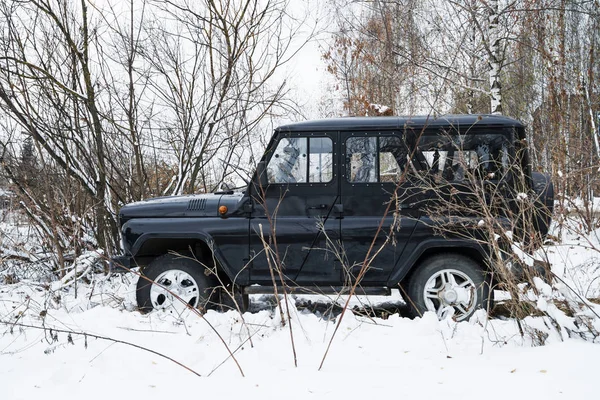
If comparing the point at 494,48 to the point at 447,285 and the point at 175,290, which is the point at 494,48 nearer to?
the point at 447,285

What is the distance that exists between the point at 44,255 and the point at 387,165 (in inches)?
214

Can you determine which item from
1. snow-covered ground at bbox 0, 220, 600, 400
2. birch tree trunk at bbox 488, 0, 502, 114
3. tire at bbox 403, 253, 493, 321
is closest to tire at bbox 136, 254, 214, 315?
snow-covered ground at bbox 0, 220, 600, 400

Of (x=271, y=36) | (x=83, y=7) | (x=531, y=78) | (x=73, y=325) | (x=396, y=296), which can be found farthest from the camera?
(x=531, y=78)

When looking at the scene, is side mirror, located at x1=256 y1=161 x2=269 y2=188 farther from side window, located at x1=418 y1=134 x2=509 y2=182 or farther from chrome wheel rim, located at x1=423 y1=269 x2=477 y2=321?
chrome wheel rim, located at x1=423 y1=269 x2=477 y2=321

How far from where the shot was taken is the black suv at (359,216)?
4.51 metres

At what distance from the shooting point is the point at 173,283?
15.7ft

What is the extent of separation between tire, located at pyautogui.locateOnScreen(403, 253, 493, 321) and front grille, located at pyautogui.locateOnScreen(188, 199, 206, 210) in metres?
2.12

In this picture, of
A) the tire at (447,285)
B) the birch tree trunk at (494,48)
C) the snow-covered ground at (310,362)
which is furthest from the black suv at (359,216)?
the birch tree trunk at (494,48)

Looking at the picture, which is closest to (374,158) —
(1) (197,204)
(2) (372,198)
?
(2) (372,198)

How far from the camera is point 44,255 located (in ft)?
23.9

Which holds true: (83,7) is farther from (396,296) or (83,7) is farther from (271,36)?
(396,296)

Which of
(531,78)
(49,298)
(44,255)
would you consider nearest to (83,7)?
(44,255)

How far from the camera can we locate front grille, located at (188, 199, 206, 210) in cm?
488

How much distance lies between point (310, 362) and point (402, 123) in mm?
2453
